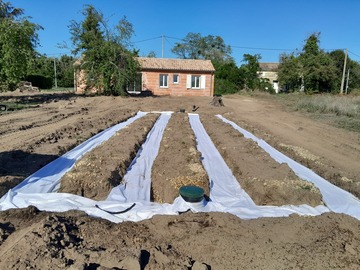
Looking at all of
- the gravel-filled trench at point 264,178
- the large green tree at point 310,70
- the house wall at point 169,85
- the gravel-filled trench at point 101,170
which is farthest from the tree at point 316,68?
the gravel-filled trench at point 101,170

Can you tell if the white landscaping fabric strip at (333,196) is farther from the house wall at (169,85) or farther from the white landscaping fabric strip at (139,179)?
the house wall at (169,85)

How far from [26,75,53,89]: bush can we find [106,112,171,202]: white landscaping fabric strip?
31815 mm

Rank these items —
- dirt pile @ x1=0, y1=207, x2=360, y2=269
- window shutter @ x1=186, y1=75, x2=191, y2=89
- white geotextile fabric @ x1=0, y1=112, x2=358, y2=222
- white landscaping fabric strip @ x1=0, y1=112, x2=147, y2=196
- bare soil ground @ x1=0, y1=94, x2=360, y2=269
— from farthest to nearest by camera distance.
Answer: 1. window shutter @ x1=186, y1=75, x2=191, y2=89
2. white landscaping fabric strip @ x1=0, y1=112, x2=147, y2=196
3. white geotextile fabric @ x1=0, y1=112, x2=358, y2=222
4. bare soil ground @ x1=0, y1=94, x2=360, y2=269
5. dirt pile @ x1=0, y1=207, x2=360, y2=269

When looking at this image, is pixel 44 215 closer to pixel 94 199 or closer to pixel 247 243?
pixel 94 199

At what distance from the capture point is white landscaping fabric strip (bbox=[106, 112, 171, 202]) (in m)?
4.95

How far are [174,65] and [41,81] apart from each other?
Answer: 18.4 metres

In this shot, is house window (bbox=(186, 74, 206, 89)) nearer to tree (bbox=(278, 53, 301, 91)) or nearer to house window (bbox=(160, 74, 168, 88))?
house window (bbox=(160, 74, 168, 88))

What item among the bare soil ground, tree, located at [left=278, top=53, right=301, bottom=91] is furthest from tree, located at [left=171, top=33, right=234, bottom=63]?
the bare soil ground

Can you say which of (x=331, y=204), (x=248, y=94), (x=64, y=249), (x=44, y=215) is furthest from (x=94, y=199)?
(x=248, y=94)

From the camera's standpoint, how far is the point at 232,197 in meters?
5.05

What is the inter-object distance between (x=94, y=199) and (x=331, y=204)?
3.85 m

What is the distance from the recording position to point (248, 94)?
32.0 metres

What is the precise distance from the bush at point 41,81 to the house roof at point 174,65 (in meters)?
15.2

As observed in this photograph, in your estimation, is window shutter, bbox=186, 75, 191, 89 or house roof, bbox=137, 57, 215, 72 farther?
window shutter, bbox=186, 75, 191, 89
